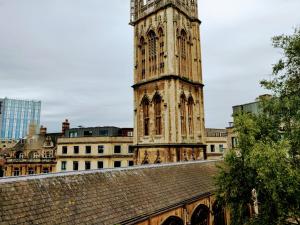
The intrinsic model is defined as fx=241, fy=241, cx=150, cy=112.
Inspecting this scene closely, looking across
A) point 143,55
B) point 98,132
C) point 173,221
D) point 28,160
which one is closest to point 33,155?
point 28,160

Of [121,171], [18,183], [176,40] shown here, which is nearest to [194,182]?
[121,171]

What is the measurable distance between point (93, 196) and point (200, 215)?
9.26 metres

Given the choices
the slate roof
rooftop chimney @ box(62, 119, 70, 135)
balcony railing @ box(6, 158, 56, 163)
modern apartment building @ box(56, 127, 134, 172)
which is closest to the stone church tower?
the slate roof

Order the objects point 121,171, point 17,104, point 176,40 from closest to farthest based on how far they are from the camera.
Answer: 1. point 121,171
2. point 176,40
3. point 17,104

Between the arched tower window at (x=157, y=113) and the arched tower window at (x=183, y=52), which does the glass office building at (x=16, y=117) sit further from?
the arched tower window at (x=183, y=52)

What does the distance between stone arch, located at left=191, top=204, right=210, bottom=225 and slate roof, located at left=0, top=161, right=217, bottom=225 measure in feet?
3.45

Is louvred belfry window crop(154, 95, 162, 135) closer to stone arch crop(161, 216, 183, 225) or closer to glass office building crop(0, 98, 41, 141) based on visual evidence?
stone arch crop(161, 216, 183, 225)

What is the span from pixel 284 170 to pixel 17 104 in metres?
189

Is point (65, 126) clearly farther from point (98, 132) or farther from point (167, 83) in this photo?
point (167, 83)

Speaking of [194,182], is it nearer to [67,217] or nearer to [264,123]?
[264,123]

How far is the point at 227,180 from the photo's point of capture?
1204cm

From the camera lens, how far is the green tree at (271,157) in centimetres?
981

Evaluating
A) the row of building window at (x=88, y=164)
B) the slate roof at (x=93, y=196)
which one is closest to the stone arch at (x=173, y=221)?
the slate roof at (x=93, y=196)

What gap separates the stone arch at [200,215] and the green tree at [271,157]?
3724 millimetres
